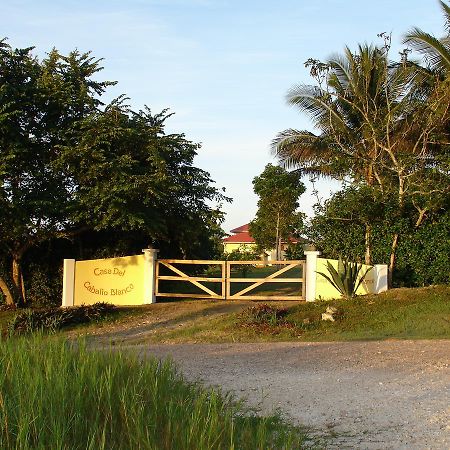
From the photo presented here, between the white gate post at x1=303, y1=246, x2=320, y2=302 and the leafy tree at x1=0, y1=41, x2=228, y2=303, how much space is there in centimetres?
304

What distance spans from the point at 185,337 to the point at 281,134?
472 inches

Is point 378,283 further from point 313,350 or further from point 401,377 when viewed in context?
point 401,377

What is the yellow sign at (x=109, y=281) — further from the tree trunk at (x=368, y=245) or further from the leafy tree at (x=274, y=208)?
the leafy tree at (x=274, y=208)

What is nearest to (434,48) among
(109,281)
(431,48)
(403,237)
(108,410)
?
(431,48)

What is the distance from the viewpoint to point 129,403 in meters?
5.68

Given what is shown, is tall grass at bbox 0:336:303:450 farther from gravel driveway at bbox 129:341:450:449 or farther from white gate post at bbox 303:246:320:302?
white gate post at bbox 303:246:320:302

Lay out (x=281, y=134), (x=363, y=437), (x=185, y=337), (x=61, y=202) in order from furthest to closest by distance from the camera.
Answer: (x=281, y=134) < (x=61, y=202) < (x=185, y=337) < (x=363, y=437)

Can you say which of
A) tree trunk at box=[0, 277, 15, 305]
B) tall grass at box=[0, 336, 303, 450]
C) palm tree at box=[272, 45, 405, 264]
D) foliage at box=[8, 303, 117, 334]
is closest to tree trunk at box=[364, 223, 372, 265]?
palm tree at box=[272, 45, 405, 264]

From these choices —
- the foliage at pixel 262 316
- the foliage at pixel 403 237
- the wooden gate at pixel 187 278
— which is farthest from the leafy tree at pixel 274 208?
the foliage at pixel 262 316

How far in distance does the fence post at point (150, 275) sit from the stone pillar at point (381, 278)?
620cm

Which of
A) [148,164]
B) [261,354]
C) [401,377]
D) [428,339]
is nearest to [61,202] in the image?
[148,164]

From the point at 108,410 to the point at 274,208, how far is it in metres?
39.9

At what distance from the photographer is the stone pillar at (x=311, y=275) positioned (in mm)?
18812

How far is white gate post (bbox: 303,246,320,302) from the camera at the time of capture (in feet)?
61.7
